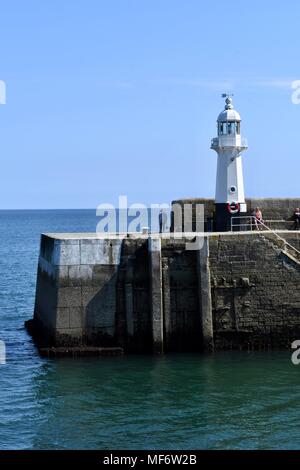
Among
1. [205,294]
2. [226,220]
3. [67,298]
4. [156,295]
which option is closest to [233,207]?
[226,220]

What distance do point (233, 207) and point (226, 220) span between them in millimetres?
483

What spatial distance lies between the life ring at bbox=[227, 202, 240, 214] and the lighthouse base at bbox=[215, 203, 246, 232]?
7 centimetres

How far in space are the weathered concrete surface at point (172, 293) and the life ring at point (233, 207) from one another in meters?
4.37

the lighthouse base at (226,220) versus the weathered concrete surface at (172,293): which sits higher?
the lighthouse base at (226,220)

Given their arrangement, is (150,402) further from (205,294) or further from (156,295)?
(205,294)

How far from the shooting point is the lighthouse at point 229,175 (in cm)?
2844

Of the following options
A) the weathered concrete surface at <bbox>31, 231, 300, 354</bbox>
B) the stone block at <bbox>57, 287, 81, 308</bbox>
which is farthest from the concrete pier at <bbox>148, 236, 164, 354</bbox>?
the stone block at <bbox>57, 287, 81, 308</bbox>

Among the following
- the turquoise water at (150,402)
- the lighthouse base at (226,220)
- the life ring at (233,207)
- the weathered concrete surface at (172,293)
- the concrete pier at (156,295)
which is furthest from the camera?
the life ring at (233,207)

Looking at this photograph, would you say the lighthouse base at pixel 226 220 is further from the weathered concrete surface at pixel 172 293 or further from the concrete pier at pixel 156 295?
the concrete pier at pixel 156 295

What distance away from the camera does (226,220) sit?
28406 millimetres

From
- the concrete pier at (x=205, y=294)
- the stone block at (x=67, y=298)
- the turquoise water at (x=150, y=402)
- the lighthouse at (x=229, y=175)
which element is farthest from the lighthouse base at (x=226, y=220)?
the stone block at (x=67, y=298)

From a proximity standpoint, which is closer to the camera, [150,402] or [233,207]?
[150,402]

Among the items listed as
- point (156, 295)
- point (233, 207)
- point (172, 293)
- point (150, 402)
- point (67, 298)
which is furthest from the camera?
point (233, 207)

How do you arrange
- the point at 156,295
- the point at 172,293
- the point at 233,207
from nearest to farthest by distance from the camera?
the point at 156,295 → the point at 172,293 → the point at 233,207
